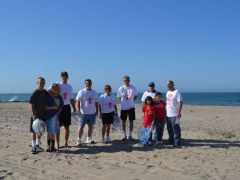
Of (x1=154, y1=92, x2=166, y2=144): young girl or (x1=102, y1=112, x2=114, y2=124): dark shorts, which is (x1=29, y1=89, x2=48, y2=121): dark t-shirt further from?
(x1=154, y1=92, x2=166, y2=144): young girl

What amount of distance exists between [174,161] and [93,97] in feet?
9.74

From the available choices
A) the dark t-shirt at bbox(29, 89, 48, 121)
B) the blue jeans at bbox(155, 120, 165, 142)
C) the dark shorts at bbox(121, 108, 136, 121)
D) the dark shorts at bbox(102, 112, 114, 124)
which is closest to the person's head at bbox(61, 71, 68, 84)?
the dark t-shirt at bbox(29, 89, 48, 121)

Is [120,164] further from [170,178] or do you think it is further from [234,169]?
[234,169]

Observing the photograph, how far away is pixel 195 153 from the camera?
29.2ft

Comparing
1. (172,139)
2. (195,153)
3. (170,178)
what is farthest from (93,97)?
(170,178)

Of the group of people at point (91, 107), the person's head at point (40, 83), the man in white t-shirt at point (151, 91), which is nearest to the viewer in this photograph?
the person's head at point (40, 83)

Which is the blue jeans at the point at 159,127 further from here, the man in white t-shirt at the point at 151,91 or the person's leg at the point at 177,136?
the man in white t-shirt at the point at 151,91

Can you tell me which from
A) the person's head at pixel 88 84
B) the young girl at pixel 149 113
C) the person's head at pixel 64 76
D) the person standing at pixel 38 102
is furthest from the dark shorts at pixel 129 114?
the person standing at pixel 38 102

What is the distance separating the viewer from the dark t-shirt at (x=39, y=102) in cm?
873

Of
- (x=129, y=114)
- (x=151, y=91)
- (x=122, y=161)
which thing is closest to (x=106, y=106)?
(x=129, y=114)

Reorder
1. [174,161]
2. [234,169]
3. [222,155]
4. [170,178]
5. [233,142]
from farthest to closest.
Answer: [233,142]
[222,155]
[174,161]
[234,169]
[170,178]

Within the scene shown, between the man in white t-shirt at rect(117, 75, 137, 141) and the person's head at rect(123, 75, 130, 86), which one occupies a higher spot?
the person's head at rect(123, 75, 130, 86)

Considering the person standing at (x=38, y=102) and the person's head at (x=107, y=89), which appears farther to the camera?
the person's head at (x=107, y=89)

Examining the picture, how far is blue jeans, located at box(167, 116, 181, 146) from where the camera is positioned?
9.92 m
